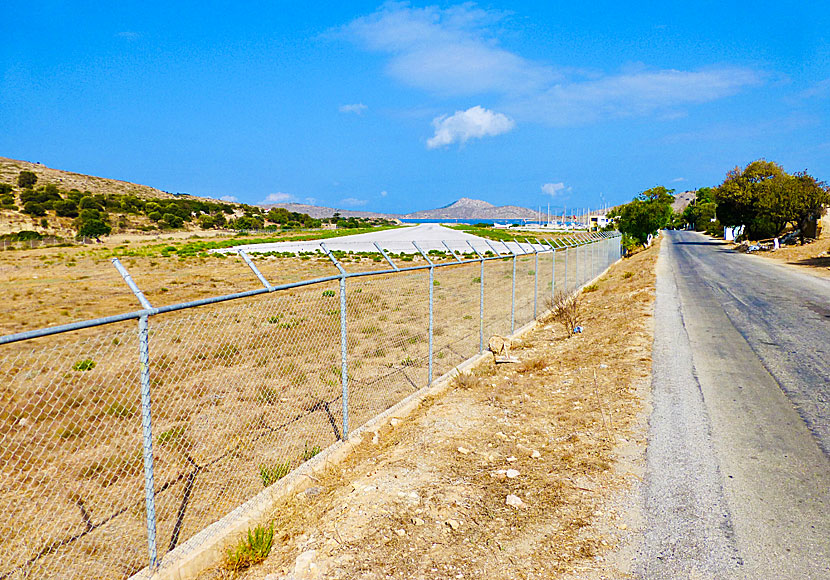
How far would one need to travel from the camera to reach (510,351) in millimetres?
10461

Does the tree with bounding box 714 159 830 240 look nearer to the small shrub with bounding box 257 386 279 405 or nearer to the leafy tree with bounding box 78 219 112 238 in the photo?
the small shrub with bounding box 257 386 279 405

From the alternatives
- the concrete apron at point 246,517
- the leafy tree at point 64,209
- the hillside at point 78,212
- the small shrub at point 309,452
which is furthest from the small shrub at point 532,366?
the leafy tree at point 64,209

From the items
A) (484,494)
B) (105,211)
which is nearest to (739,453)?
(484,494)

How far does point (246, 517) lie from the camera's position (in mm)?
4207

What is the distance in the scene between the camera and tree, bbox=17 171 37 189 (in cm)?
8276

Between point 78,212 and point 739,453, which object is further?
point 78,212

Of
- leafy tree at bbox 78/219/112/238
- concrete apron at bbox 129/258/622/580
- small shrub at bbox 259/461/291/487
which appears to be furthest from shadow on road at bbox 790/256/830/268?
leafy tree at bbox 78/219/112/238

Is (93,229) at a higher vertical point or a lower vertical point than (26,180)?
lower

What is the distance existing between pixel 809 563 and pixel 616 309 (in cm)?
1131

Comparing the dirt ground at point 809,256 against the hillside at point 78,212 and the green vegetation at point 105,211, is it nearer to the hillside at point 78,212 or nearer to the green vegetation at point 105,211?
the green vegetation at point 105,211

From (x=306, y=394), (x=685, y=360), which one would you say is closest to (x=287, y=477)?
(x=306, y=394)

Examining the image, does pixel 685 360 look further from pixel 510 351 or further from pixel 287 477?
pixel 287 477

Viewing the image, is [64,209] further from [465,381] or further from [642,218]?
[465,381]

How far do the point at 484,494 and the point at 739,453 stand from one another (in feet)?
9.01
